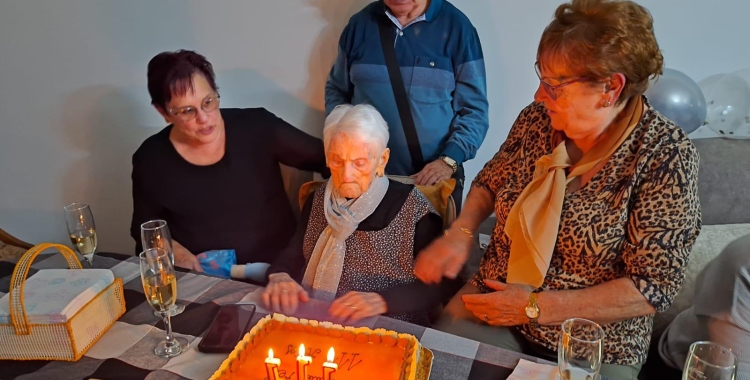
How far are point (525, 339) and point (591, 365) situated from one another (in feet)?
2.19

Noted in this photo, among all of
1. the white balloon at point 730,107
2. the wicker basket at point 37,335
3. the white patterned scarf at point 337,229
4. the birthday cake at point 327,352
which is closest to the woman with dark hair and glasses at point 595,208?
the white patterned scarf at point 337,229

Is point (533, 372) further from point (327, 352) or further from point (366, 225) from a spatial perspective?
point (366, 225)

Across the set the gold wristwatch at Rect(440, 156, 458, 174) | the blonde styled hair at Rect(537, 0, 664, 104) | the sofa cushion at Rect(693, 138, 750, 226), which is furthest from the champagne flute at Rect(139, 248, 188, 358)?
the sofa cushion at Rect(693, 138, 750, 226)

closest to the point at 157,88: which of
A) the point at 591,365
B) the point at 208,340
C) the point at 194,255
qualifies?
the point at 194,255

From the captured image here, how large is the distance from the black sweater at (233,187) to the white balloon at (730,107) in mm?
1608

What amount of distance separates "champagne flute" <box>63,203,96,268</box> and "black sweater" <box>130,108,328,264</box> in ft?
1.42

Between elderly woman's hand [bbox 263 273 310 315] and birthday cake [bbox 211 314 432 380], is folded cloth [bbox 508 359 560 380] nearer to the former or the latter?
birthday cake [bbox 211 314 432 380]

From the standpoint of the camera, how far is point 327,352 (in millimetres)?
1095

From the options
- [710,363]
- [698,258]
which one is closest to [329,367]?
[710,363]

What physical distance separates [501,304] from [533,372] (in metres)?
0.45

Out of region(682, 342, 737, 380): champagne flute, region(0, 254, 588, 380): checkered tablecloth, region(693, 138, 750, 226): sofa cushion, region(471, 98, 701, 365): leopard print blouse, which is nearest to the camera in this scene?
region(682, 342, 737, 380): champagne flute

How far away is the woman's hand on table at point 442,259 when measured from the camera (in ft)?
5.25

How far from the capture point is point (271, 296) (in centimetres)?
139

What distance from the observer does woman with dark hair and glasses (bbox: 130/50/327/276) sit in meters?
1.92
